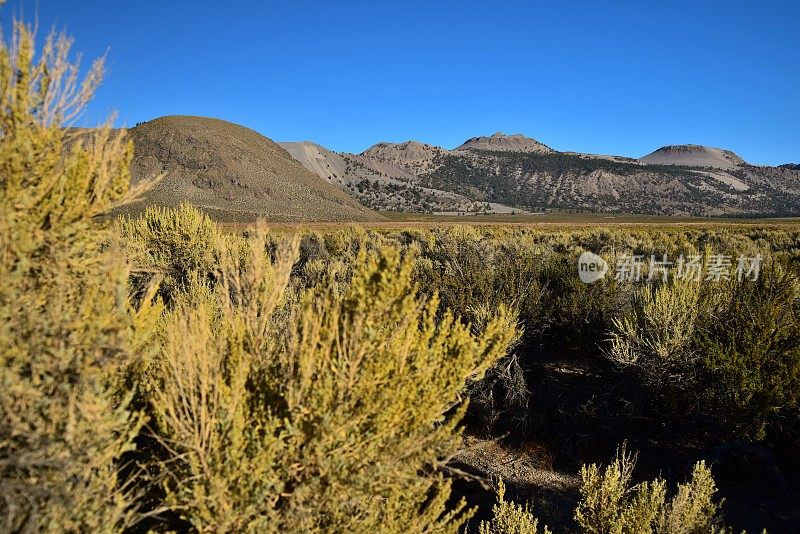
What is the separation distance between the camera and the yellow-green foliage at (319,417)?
250cm

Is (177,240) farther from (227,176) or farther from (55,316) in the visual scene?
(227,176)

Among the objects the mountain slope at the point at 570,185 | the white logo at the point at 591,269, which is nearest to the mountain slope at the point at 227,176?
the mountain slope at the point at 570,185

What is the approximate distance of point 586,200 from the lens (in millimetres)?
122625

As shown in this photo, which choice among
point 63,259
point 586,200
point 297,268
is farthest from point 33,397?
point 586,200

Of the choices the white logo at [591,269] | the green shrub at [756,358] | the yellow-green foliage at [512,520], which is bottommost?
the yellow-green foliage at [512,520]

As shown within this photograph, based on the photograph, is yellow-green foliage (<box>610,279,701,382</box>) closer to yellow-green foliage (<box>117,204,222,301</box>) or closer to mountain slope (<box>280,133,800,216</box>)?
yellow-green foliage (<box>117,204,222,301</box>)

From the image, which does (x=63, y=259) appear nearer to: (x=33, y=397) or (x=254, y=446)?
(x=33, y=397)

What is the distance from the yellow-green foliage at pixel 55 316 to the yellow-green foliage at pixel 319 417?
1.03ft

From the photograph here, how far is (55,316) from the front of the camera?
2.42m

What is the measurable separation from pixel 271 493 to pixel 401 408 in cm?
82

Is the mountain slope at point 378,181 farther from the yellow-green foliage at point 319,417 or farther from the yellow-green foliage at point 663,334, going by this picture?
the yellow-green foliage at point 319,417

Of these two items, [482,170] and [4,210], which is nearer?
[4,210]

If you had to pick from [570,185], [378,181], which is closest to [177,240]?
[378,181]

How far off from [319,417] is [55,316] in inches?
56.2
